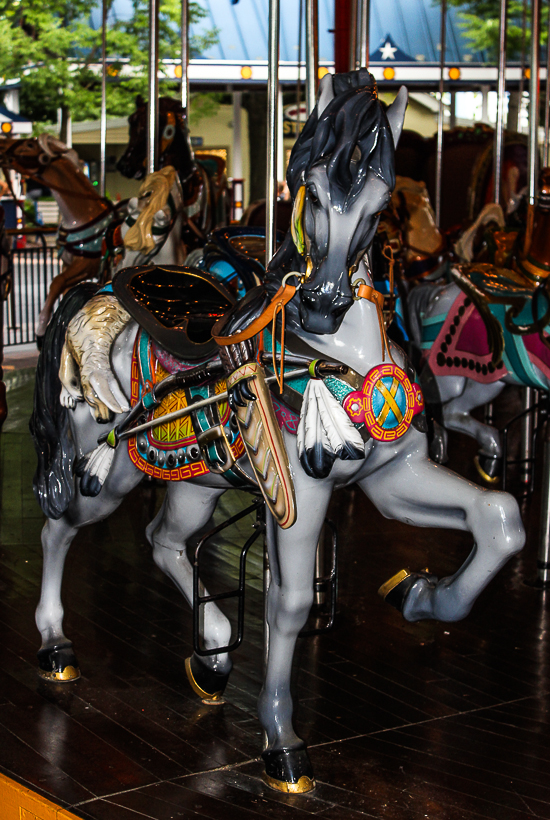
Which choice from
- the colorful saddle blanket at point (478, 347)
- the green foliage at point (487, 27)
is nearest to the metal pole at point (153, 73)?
the colorful saddle blanket at point (478, 347)

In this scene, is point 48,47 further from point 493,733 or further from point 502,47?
point 493,733

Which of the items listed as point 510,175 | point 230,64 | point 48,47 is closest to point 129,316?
point 510,175

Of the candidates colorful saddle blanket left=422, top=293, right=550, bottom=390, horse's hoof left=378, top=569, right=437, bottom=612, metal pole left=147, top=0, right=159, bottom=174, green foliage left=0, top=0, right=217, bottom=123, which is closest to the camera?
horse's hoof left=378, top=569, right=437, bottom=612

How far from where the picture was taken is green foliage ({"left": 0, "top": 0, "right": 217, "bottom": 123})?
2408 cm

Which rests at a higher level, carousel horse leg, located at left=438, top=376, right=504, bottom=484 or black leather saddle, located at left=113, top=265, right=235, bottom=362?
black leather saddle, located at left=113, top=265, right=235, bottom=362

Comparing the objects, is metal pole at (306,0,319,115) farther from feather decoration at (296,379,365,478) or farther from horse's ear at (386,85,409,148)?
feather decoration at (296,379,365,478)

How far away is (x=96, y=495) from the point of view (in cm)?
352

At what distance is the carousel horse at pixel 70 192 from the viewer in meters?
9.14

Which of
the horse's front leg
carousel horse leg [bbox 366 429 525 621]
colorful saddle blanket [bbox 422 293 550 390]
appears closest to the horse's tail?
the horse's front leg

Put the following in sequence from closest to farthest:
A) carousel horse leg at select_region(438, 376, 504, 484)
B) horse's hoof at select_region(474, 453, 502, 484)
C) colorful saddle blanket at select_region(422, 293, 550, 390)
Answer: colorful saddle blanket at select_region(422, 293, 550, 390)
carousel horse leg at select_region(438, 376, 504, 484)
horse's hoof at select_region(474, 453, 502, 484)

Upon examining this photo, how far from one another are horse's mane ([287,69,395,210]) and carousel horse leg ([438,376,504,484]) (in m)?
3.99

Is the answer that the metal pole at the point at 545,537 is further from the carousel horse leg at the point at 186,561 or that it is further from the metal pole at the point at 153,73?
the metal pole at the point at 153,73

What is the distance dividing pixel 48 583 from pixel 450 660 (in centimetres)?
163

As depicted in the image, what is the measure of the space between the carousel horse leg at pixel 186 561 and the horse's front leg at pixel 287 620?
0.56 meters
